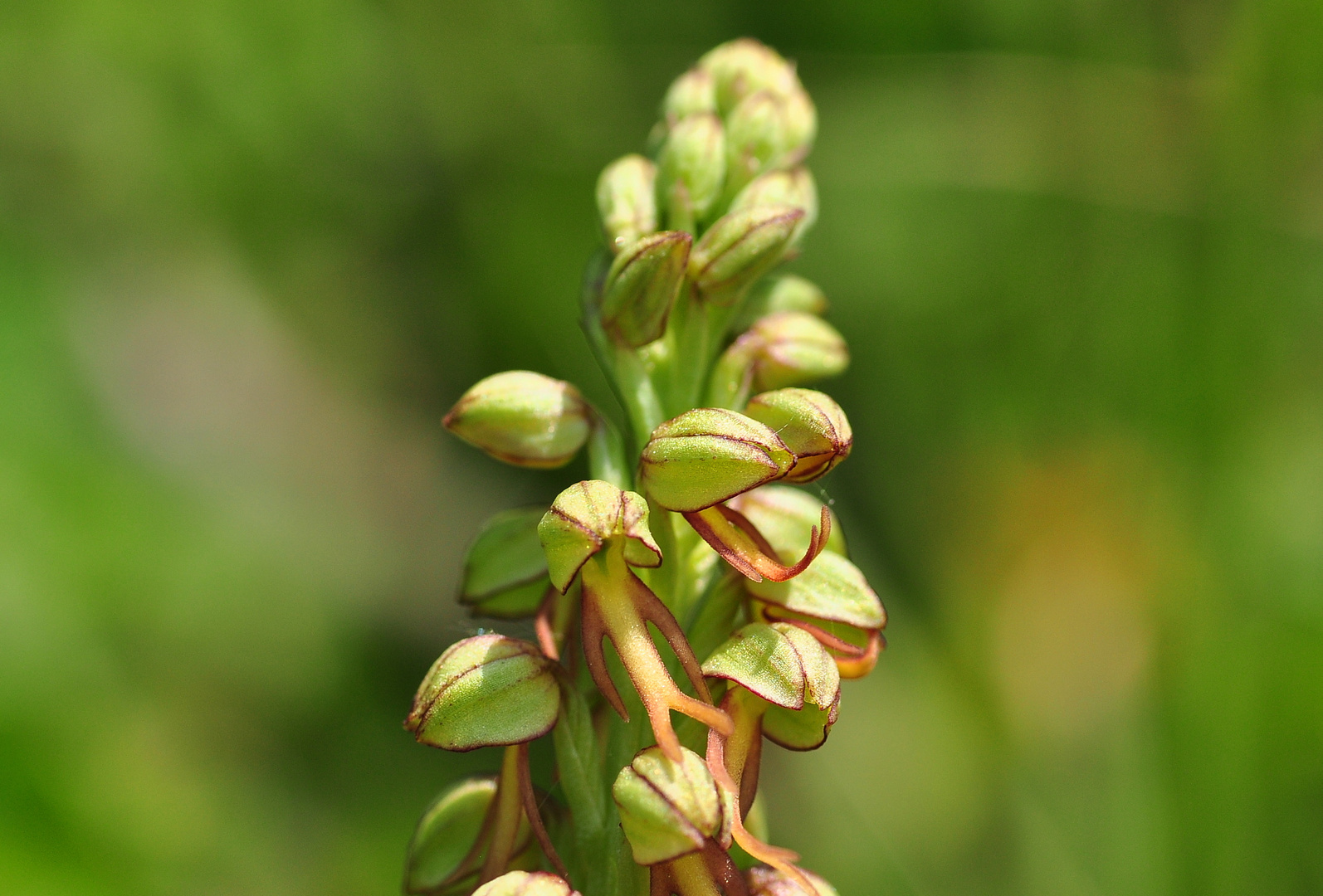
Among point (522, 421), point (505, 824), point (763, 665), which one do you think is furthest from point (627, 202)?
point (505, 824)

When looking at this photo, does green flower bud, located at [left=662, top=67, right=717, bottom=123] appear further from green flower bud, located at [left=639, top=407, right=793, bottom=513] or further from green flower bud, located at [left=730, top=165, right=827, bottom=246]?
green flower bud, located at [left=639, top=407, right=793, bottom=513]

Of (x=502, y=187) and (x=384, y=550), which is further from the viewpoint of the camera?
(x=384, y=550)

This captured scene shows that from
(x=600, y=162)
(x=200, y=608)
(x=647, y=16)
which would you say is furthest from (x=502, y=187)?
(x=200, y=608)

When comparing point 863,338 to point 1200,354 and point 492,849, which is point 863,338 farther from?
point 492,849

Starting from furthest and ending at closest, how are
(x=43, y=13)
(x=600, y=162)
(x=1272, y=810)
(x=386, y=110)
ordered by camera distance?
(x=386, y=110) → (x=600, y=162) → (x=43, y=13) → (x=1272, y=810)

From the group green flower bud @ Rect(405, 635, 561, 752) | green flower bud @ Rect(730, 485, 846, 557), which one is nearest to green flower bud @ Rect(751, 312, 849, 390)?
green flower bud @ Rect(730, 485, 846, 557)

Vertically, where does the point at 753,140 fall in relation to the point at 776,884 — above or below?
above

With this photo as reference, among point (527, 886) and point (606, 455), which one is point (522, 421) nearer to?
point (606, 455)
